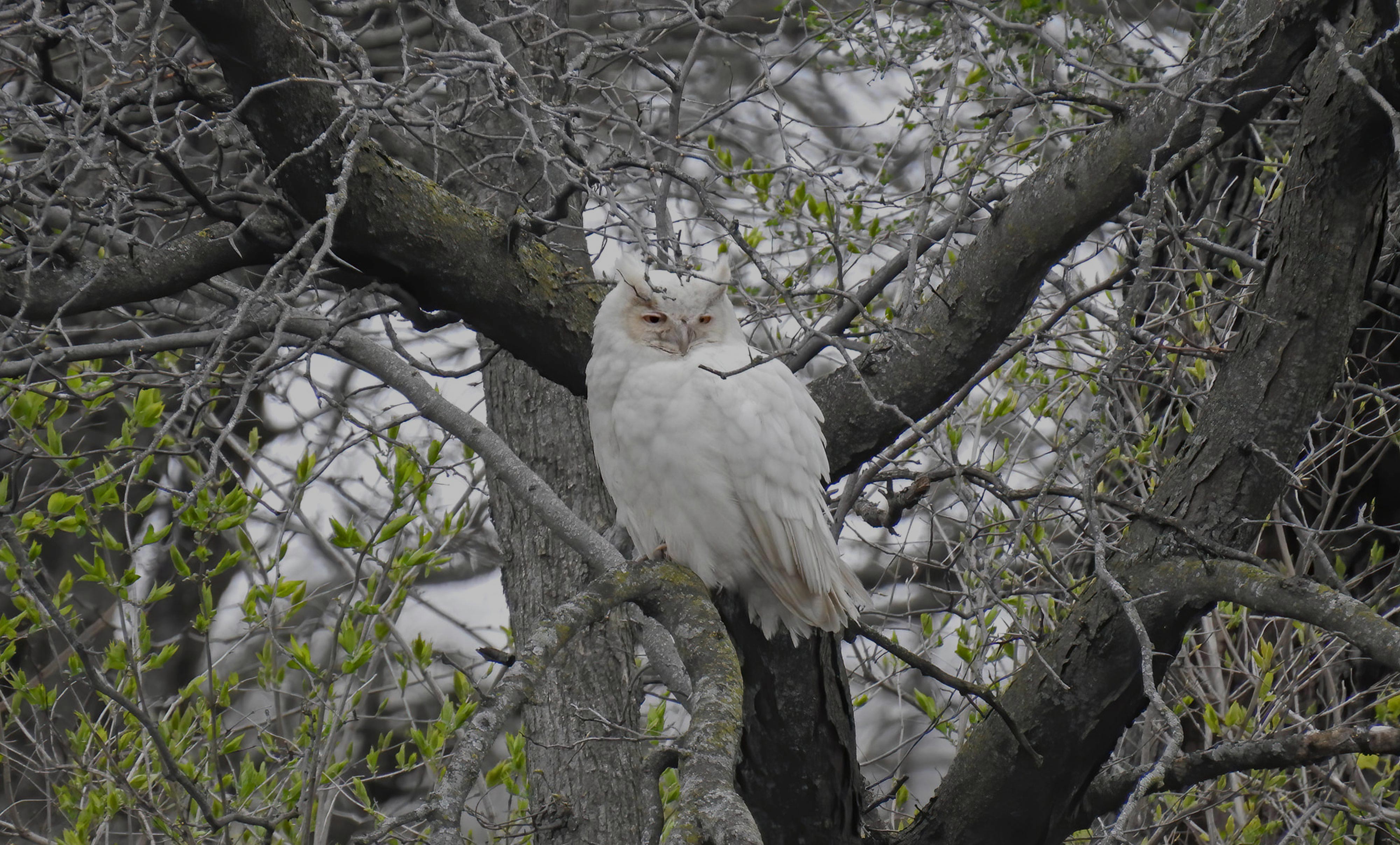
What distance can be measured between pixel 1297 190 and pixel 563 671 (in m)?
2.60

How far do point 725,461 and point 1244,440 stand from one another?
4.27ft

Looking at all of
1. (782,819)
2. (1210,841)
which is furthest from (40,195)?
(1210,841)

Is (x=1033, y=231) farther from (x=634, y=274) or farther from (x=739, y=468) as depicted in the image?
(x=634, y=274)

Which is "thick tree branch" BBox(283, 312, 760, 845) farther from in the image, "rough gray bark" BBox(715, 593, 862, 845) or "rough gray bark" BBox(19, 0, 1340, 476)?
"rough gray bark" BBox(715, 593, 862, 845)

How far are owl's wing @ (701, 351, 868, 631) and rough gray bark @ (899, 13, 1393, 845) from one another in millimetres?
578

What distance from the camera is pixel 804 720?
306 centimetres

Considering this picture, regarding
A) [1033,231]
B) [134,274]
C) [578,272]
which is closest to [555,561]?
[578,272]

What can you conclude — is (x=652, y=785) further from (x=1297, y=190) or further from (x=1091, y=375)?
(x=1297, y=190)

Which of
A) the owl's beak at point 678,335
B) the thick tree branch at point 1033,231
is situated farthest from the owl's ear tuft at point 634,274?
the thick tree branch at point 1033,231

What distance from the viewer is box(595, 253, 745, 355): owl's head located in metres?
3.41

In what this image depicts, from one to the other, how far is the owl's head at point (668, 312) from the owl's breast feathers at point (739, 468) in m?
0.07

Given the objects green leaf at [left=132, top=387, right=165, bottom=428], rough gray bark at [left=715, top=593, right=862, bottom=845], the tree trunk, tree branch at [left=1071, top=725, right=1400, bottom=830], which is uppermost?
green leaf at [left=132, top=387, right=165, bottom=428]

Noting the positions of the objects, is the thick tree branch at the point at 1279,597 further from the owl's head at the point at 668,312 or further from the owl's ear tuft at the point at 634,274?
the owl's ear tuft at the point at 634,274

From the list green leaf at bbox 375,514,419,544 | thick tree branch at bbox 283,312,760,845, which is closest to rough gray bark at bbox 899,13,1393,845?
thick tree branch at bbox 283,312,760,845
